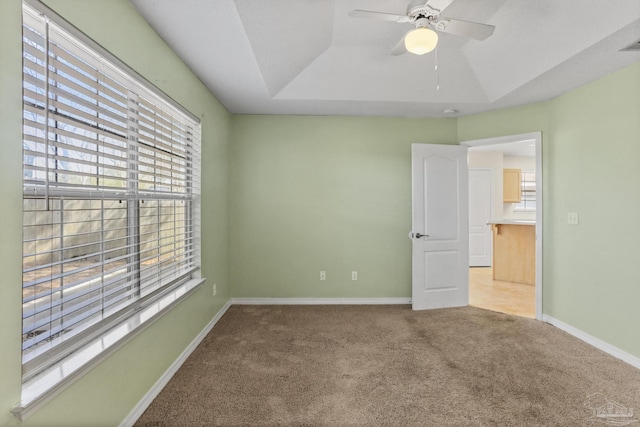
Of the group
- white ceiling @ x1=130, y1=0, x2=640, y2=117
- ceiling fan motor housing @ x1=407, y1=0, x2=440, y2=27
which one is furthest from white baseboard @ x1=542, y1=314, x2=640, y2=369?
ceiling fan motor housing @ x1=407, y1=0, x2=440, y2=27

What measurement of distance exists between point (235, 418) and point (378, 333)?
5.30 ft

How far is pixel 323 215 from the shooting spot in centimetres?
387

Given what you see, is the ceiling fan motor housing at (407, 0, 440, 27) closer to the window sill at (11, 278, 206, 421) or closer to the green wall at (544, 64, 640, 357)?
the green wall at (544, 64, 640, 357)

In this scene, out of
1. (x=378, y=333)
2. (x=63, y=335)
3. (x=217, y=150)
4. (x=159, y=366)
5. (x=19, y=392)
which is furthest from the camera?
(x=217, y=150)

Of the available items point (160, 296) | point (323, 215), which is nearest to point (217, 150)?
point (323, 215)

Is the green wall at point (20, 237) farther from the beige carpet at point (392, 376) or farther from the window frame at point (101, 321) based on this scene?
the beige carpet at point (392, 376)

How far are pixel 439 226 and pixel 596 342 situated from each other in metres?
1.75

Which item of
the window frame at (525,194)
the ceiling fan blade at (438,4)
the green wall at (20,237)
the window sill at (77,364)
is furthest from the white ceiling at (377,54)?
the window frame at (525,194)

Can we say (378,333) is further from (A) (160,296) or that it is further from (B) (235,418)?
(A) (160,296)

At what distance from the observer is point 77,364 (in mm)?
1310

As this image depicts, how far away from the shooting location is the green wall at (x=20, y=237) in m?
1.05

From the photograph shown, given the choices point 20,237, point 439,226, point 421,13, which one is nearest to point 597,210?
point 439,226

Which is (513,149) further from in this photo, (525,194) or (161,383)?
(161,383)

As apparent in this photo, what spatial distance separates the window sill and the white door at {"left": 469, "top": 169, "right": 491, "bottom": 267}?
5788 mm
